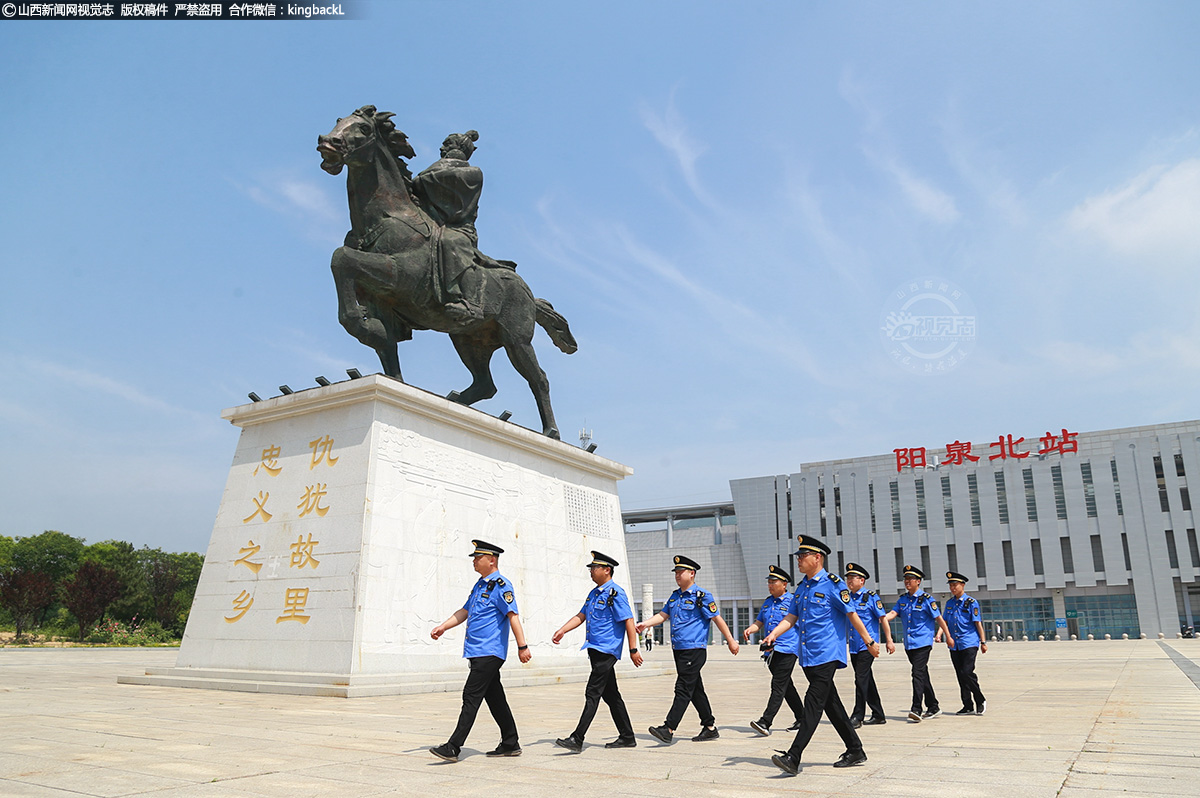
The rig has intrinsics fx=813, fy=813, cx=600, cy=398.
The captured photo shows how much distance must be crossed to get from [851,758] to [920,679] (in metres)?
3.45

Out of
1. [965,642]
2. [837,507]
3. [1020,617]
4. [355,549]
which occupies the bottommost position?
[965,642]

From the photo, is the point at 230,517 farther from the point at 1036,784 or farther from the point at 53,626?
the point at 53,626

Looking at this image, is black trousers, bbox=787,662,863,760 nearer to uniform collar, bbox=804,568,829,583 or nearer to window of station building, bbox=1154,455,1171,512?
uniform collar, bbox=804,568,829,583

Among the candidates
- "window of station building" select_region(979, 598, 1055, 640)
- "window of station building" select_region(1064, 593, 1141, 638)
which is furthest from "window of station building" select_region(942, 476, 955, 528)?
"window of station building" select_region(1064, 593, 1141, 638)

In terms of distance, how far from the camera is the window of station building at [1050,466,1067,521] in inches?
1955

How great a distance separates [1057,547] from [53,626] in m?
51.8

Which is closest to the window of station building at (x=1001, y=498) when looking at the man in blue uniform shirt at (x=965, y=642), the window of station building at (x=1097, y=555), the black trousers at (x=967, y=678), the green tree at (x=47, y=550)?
the window of station building at (x=1097, y=555)

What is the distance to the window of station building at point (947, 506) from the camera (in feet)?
172

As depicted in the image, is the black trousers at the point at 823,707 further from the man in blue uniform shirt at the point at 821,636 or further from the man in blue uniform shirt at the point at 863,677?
the man in blue uniform shirt at the point at 863,677

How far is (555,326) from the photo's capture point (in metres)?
14.8

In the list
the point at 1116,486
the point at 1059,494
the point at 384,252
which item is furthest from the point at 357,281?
the point at 1116,486

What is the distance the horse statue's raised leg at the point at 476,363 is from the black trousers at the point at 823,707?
8.90m

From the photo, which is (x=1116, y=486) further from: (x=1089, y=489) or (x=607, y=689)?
(x=607, y=689)

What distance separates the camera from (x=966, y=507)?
51.9 m
